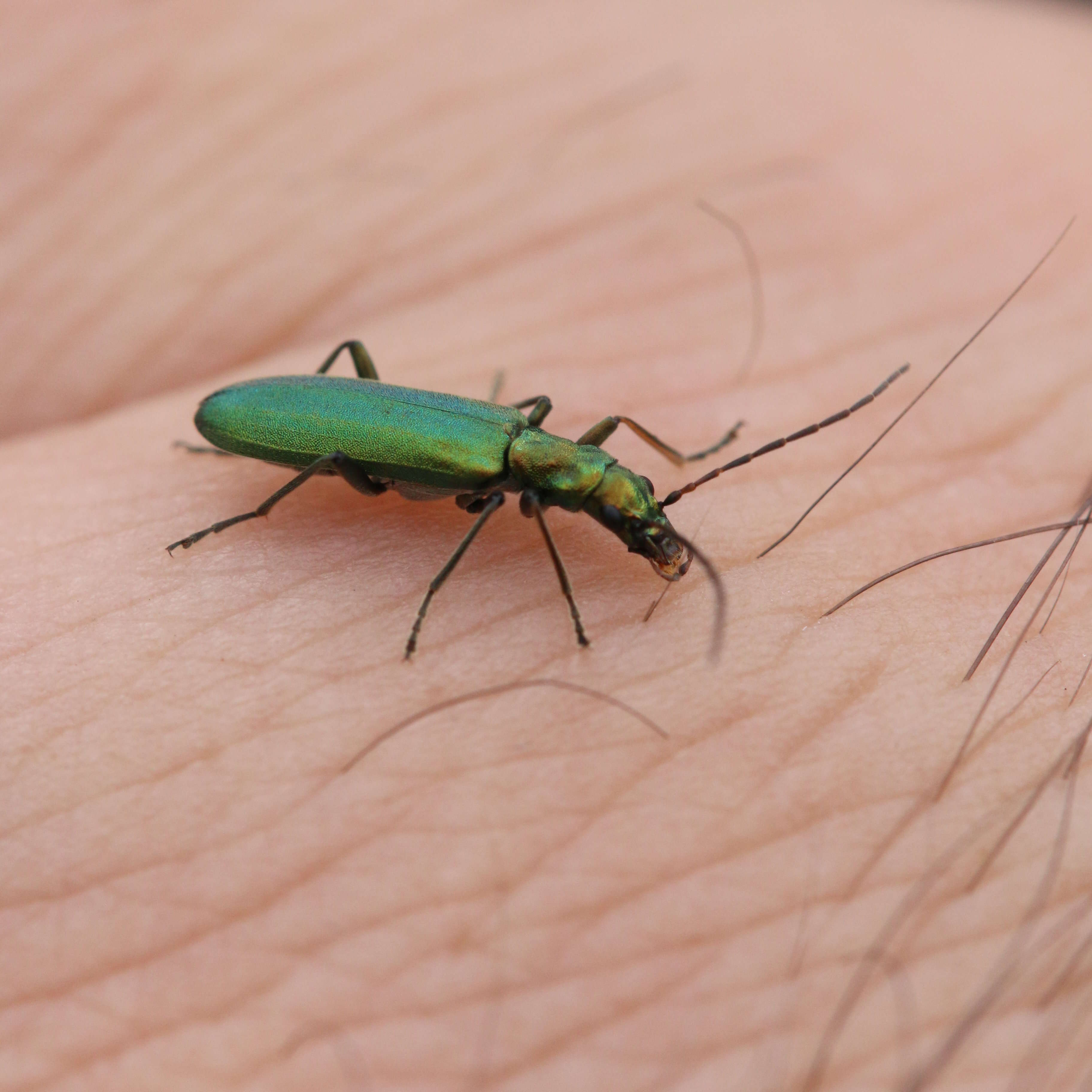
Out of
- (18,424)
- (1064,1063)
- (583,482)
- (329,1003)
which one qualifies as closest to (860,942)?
(1064,1063)

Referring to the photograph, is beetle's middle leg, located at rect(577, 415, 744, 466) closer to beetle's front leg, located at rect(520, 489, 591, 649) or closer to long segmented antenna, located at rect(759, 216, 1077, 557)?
beetle's front leg, located at rect(520, 489, 591, 649)

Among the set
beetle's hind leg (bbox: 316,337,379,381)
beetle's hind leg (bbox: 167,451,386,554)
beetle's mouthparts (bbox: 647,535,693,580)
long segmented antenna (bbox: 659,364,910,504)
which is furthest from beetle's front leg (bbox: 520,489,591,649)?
beetle's hind leg (bbox: 316,337,379,381)

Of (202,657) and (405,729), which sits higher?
(202,657)

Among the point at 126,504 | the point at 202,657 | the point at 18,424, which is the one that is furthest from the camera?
the point at 18,424

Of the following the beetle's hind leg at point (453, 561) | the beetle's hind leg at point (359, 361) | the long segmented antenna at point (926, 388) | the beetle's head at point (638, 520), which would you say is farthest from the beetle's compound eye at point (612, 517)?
the beetle's hind leg at point (359, 361)

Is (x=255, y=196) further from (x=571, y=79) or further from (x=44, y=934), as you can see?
(x=44, y=934)

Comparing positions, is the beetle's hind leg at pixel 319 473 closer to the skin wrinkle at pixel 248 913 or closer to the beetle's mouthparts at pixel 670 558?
the beetle's mouthparts at pixel 670 558
